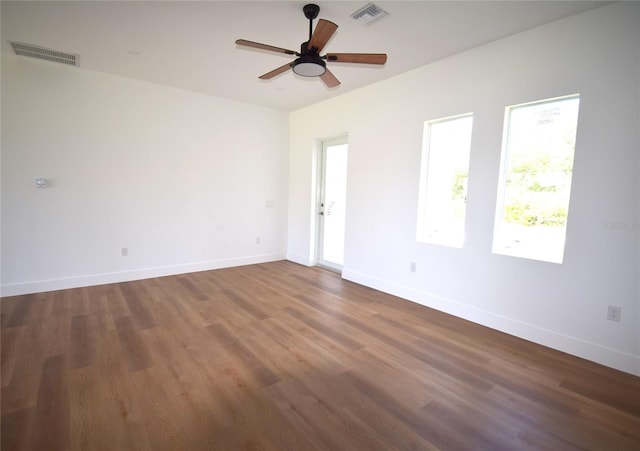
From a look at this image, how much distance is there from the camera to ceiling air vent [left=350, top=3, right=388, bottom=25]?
2354 millimetres

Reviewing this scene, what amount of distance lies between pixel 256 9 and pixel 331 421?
3.07m

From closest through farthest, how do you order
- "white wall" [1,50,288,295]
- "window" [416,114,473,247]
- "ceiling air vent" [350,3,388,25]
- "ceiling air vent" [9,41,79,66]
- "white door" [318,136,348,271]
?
"ceiling air vent" [350,3,388,25], "ceiling air vent" [9,41,79,66], "window" [416,114,473,247], "white wall" [1,50,288,295], "white door" [318,136,348,271]

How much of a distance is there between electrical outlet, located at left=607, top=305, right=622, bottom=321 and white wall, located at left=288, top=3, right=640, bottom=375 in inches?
1.2

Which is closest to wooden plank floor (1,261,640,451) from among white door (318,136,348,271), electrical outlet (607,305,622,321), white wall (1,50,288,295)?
electrical outlet (607,305,622,321)

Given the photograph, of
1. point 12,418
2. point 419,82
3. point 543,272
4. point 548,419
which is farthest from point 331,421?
point 419,82

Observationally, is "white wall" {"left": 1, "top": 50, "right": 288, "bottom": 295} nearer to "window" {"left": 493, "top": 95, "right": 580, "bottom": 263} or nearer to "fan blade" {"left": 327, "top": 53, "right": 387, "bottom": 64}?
"fan blade" {"left": 327, "top": 53, "right": 387, "bottom": 64}

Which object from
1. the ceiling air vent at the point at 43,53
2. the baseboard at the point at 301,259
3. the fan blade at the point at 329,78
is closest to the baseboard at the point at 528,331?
the baseboard at the point at 301,259

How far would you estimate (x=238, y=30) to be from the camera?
2730mm

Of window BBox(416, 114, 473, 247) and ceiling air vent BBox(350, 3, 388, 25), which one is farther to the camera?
window BBox(416, 114, 473, 247)

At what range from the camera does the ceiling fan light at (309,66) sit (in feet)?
7.62

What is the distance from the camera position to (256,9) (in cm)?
241

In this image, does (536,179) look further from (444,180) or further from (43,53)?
(43,53)

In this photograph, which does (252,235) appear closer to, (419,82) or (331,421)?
(419,82)

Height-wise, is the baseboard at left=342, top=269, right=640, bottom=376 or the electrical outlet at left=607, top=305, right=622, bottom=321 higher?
the electrical outlet at left=607, top=305, right=622, bottom=321
